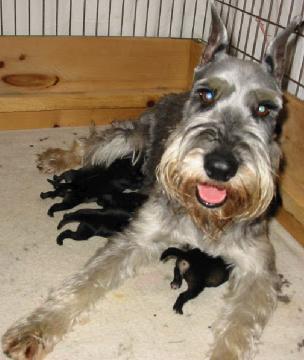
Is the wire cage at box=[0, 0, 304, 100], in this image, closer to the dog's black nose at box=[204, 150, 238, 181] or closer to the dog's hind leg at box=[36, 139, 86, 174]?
the dog's hind leg at box=[36, 139, 86, 174]

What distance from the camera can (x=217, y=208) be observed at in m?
2.29

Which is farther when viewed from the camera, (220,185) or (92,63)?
(92,63)

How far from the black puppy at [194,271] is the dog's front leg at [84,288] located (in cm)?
15

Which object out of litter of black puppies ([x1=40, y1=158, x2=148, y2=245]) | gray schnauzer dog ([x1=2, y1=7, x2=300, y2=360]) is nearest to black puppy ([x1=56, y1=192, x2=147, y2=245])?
litter of black puppies ([x1=40, y1=158, x2=148, y2=245])

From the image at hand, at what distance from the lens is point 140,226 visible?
9.54 ft

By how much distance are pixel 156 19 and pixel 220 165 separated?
304 cm

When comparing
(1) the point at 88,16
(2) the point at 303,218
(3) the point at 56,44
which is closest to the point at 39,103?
(3) the point at 56,44

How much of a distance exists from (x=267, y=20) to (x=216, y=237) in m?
2.01

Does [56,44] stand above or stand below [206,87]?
below

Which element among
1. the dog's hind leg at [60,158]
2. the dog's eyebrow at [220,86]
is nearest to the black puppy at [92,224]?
the dog's hind leg at [60,158]

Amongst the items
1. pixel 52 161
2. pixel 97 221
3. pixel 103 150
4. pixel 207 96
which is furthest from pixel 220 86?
pixel 52 161

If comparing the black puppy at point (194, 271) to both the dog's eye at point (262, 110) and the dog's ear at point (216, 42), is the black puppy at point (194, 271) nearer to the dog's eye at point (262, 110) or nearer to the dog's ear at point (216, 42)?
the dog's eye at point (262, 110)

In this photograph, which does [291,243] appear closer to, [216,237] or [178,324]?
[216,237]

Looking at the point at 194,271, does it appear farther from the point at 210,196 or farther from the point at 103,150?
the point at 103,150
